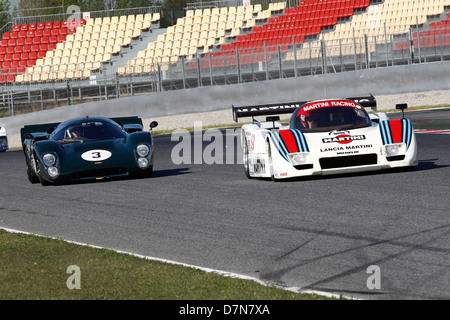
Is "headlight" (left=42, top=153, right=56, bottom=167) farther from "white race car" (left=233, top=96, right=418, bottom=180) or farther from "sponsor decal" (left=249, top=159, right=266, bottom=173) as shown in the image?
"white race car" (left=233, top=96, right=418, bottom=180)

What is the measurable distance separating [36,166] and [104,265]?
22.3ft

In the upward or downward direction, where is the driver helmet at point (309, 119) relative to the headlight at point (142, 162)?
upward

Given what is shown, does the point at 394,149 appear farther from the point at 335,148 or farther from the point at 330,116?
the point at 330,116

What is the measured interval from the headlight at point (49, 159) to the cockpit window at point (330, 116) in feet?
11.6

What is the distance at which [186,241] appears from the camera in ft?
23.3

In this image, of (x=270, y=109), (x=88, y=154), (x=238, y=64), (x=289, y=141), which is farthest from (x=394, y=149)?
(x=238, y=64)

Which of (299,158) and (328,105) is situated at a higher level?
(328,105)

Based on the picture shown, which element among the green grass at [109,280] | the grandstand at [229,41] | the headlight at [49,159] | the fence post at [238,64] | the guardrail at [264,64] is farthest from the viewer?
the fence post at [238,64]

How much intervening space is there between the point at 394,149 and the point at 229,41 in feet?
83.0

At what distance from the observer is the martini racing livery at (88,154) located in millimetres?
12125

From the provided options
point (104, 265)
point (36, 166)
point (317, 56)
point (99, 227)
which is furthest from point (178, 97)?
point (104, 265)

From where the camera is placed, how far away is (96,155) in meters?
12.1

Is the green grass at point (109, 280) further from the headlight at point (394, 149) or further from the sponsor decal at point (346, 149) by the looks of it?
the headlight at point (394, 149)

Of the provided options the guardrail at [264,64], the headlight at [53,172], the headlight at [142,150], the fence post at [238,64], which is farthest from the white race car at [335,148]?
the fence post at [238,64]
